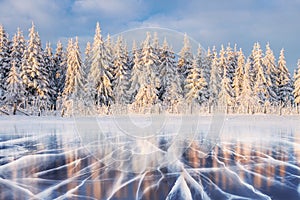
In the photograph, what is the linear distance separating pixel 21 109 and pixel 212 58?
19.7m

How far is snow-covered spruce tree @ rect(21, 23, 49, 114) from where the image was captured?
29.1m

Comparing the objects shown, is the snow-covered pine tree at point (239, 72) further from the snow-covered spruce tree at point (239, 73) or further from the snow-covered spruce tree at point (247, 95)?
the snow-covered spruce tree at point (247, 95)

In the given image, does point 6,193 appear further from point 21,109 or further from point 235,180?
point 21,109

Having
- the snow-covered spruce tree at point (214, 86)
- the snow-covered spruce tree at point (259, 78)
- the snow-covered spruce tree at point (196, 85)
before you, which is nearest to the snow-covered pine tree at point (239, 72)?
the snow-covered spruce tree at point (259, 78)

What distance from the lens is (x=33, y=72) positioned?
2930 centimetres

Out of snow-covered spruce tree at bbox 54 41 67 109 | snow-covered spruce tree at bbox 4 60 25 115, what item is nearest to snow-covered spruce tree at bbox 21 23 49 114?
snow-covered spruce tree at bbox 4 60 25 115

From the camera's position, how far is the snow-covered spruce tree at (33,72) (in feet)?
95.3

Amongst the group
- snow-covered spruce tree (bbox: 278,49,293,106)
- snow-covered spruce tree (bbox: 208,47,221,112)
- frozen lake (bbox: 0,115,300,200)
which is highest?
snow-covered spruce tree (bbox: 278,49,293,106)

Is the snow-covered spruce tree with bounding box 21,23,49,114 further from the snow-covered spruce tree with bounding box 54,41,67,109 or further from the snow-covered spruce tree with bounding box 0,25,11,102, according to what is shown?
the snow-covered spruce tree with bounding box 54,41,67,109

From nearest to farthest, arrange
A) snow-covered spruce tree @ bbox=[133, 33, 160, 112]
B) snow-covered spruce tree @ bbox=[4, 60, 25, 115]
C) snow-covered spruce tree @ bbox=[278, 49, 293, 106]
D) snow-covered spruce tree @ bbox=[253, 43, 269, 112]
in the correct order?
snow-covered spruce tree @ bbox=[133, 33, 160, 112], snow-covered spruce tree @ bbox=[4, 60, 25, 115], snow-covered spruce tree @ bbox=[253, 43, 269, 112], snow-covered spruce tree @ bbox=[278, 49, 293, 106]

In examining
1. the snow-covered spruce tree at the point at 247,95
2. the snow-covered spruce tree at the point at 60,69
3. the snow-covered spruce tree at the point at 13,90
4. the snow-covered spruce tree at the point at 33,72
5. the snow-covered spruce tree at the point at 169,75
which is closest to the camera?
the snow-covered spruce tree at the point at 169,75

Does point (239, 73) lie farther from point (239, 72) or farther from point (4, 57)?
point (4, 57)

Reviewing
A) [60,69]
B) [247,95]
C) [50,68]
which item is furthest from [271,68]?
[50,68]

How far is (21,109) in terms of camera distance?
26109 millimetres
